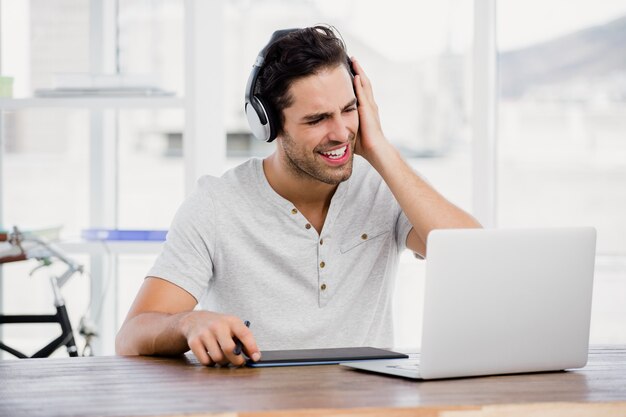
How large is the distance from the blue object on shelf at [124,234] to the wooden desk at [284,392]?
1.40 m

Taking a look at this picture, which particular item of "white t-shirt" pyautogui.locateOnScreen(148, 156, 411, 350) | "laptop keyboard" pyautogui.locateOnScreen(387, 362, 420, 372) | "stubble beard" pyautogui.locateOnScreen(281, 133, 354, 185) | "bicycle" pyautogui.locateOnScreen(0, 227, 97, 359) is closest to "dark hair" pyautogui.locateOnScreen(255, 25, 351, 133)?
"stubble beard" pyautogui.locateOnScreen(281, 133, 354, 185)

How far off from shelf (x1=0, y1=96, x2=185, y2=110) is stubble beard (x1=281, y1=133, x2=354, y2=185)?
919mm

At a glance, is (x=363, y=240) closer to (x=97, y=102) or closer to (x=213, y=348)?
(x=213, y=348)

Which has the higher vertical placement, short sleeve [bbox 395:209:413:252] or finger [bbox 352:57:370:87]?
finger [bbox 352:57:370:87]

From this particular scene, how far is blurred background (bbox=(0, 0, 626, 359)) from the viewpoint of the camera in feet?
10.9

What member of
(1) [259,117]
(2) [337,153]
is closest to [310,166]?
(2) [337,153]

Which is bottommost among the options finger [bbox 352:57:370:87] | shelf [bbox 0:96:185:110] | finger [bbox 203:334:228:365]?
finger [bbox 203:334:228:365]

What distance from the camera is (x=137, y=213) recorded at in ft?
11.3

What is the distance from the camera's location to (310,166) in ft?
6.74

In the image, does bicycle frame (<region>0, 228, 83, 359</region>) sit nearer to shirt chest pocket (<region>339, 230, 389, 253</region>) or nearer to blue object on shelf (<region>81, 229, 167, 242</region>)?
blue object on shelf (<region>81, 229, 167, 242</region>)

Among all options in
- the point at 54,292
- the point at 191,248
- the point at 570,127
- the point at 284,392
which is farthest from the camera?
the point at 570,127

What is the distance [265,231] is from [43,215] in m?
1.76

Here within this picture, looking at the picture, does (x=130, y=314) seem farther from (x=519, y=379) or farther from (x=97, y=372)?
(x=519, y=379)

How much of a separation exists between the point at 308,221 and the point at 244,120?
4.92 feet
